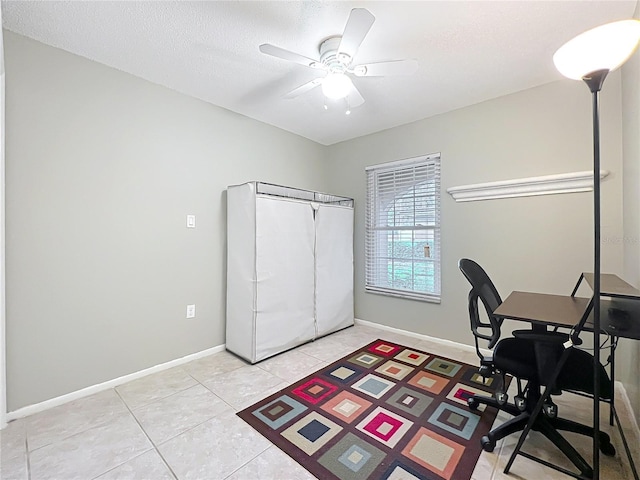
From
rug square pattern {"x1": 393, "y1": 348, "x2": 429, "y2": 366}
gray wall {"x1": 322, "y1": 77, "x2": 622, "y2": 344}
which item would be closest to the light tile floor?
rug square pattern {"x1": 393, "y1": 348, "x2": 429, "y2": 366}

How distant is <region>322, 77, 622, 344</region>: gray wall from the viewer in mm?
2311

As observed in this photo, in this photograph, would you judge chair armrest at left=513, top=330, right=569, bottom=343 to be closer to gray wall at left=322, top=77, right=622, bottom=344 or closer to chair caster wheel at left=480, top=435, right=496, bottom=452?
chair caster wheel at left=480, top=435, right=496, bottom=452

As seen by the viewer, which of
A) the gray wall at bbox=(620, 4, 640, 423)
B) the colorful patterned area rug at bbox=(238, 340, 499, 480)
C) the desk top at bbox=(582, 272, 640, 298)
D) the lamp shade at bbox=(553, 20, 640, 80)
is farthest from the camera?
the gray wall at bbox=(620, 4, 640, 423)

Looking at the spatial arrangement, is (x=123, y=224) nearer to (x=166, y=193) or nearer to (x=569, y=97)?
(x=166, y=193)

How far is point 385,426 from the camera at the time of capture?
1.78 metres

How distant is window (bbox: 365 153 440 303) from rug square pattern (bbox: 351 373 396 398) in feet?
3.92

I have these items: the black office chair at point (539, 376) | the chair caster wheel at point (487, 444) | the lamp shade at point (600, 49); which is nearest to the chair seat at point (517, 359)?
the black office chair at point (539, 376)

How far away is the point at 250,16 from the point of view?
5.74 ft

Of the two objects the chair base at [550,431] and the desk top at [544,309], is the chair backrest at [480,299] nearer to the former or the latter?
the desk top at [544,309]

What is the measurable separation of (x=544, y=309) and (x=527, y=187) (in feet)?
4.58

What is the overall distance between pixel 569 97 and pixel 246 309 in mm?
3364

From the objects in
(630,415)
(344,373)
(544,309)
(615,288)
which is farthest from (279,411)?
(630,415)

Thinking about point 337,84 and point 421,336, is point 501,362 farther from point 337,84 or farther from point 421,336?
point 337,84

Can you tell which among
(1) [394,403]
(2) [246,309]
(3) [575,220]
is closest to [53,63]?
(2) [246,309]
